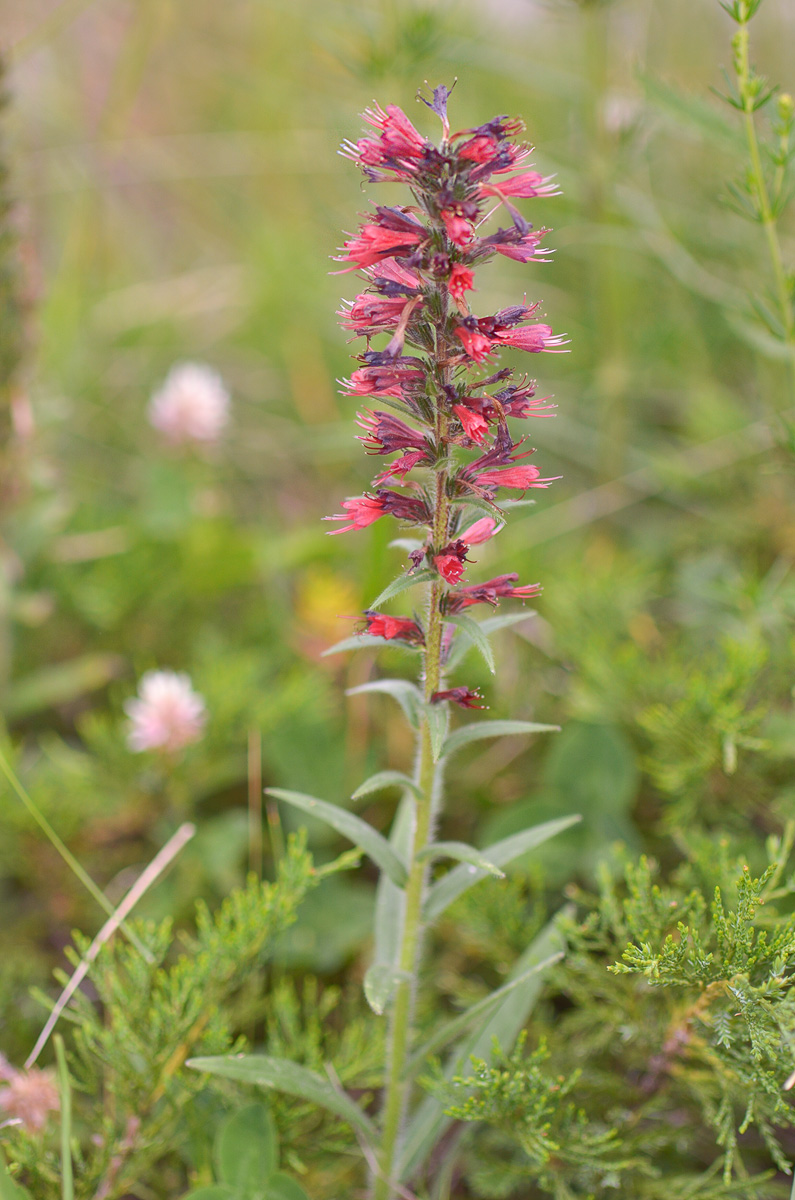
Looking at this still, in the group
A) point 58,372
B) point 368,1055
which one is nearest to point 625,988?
point 368,1055

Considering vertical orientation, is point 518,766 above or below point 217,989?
above

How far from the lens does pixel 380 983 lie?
1564 mm

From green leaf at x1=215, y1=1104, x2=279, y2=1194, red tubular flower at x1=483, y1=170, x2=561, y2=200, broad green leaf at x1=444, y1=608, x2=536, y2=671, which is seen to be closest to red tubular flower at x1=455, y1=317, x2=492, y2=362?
red tubular flower at x1=483, y1=170, x2=561, y2=200

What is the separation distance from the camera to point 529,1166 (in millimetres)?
1668

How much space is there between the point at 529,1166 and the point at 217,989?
688mm

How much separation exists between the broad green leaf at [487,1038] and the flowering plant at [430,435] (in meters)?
0.05

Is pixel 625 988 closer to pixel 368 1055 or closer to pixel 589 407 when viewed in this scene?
pixel 368 1055

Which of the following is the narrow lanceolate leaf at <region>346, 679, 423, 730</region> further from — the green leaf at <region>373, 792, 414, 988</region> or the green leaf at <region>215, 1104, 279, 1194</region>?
the green leaf at <region>215, 1104, 279, 1194</region>

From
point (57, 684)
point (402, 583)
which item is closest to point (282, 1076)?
point (402, 583)

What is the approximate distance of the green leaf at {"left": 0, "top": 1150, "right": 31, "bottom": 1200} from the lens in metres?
1.47

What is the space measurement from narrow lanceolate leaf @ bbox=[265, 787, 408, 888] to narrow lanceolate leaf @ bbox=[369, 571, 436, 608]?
17.4 inches

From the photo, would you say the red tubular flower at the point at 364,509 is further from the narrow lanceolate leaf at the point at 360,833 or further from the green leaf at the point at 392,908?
the green leaf at the point at 392,908

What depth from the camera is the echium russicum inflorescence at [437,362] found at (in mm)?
1342

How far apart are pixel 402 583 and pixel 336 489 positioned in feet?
9.65
